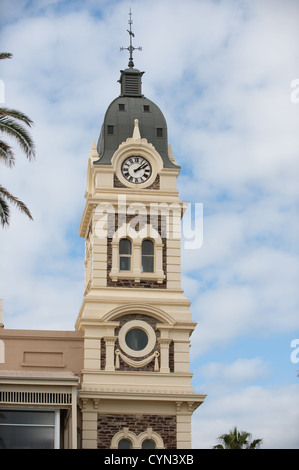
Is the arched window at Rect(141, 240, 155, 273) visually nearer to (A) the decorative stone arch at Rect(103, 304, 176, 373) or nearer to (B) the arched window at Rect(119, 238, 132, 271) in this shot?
(B) the arched window at Rect(119, 238, 132, 271)

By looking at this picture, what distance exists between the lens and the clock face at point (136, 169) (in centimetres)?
4606

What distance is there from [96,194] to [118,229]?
191 centimetres

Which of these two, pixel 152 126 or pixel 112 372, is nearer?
pixel 112 372

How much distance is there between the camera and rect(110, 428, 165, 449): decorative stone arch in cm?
4128

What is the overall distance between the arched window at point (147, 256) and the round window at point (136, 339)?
9.62 ft

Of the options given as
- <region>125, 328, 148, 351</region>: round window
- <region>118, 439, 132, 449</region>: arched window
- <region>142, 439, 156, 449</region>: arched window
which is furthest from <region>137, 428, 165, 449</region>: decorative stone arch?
<region>125, 328, 148, 351</region>: round window

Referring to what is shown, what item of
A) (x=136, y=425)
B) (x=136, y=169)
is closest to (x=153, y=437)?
(x=136, y=425)

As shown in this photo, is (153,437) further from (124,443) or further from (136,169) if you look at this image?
(136,169)

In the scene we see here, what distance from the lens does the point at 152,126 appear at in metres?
47.2

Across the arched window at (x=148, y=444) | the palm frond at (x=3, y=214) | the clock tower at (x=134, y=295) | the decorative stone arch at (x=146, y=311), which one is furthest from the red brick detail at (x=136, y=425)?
the palm frond at (x=3, y=214)

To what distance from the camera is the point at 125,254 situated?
45.0m
